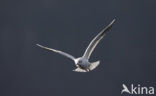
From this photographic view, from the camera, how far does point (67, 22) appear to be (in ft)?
269

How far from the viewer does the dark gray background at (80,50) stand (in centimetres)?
7688

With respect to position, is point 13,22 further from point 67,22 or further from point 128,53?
point 128,53

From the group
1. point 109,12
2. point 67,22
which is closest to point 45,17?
point 67,22

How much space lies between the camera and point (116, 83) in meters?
76.7

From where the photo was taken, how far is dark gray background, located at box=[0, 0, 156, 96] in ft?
252

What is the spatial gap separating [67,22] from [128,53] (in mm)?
8341

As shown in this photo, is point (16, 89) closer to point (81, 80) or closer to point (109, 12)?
point (81, 80)

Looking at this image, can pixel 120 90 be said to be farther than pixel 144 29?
No

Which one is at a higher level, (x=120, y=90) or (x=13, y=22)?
(x=13, y=22)

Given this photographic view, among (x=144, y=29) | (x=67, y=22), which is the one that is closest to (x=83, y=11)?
(x=67, y=22)

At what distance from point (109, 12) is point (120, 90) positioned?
9141mm

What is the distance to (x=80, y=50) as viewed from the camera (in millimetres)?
76875

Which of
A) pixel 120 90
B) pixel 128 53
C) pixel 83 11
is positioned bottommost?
pixel 120 90

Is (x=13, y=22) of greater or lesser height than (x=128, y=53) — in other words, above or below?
above
